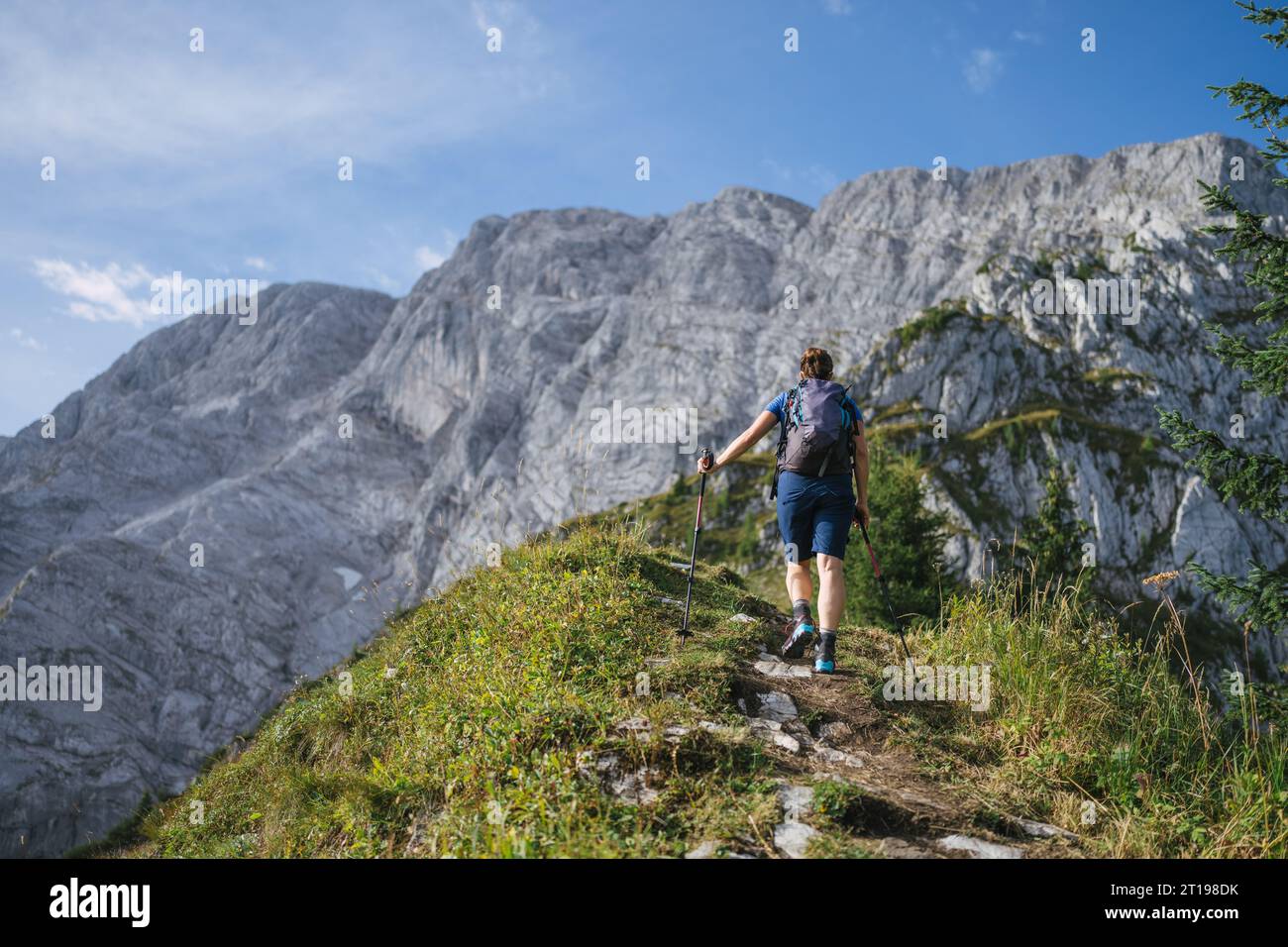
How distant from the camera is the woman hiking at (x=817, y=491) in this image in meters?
7.63

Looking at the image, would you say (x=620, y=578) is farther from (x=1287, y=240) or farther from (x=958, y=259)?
(x=958, y=259)

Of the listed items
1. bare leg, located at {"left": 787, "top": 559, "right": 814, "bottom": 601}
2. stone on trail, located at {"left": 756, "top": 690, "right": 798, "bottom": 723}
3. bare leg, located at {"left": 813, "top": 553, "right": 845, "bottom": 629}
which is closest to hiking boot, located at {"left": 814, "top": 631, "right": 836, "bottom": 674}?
bare leg, located at {"left": 813, "top": 553, "right": 845, "bottom": 629}

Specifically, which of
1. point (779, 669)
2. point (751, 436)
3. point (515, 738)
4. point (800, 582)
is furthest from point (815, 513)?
point (515, 738)

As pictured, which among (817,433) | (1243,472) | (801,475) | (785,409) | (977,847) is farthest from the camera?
(1243,472)

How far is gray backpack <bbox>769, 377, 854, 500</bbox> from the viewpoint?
303 inches

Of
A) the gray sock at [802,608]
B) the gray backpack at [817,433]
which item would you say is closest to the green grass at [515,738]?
the gray sock at [802,608]

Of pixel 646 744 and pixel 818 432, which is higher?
pixel 818 432

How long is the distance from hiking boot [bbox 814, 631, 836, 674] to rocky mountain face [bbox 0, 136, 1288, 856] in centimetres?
5379

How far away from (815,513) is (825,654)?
1508 mm

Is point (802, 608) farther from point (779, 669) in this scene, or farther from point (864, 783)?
point (864, 783)

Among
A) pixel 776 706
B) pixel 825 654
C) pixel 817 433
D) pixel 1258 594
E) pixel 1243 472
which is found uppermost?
pixel 817 433

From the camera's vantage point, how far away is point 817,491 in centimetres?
777

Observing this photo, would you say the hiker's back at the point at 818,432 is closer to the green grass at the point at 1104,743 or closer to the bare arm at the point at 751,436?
the bare arm at the point at 751,436
